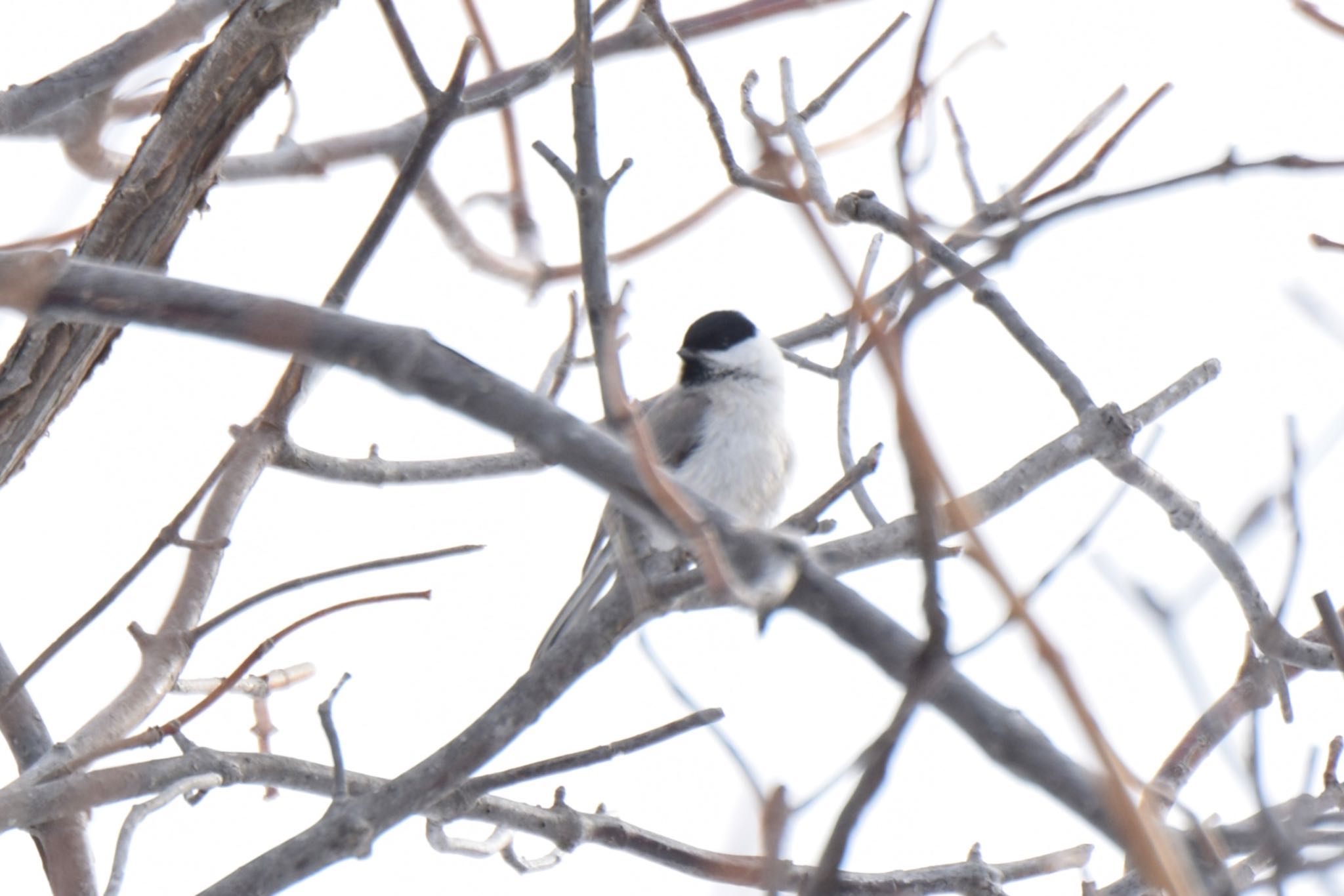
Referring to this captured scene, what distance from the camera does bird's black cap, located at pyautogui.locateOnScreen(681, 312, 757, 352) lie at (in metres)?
6.59

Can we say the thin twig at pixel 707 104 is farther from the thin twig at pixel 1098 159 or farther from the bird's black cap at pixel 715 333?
the bird's black cap at pixel 715 333

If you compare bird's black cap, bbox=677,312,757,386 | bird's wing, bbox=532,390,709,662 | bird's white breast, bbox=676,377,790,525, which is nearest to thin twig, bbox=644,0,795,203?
bird's wing, bbox=532,390,709,662

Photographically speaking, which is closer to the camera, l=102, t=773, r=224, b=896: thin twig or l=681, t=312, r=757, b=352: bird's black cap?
l=102, t=773, r=224, b=896: thin twig

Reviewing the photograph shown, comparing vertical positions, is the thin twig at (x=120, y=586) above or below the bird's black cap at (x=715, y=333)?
below

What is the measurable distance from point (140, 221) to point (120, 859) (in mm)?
1275

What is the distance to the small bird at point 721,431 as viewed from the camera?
221 inches

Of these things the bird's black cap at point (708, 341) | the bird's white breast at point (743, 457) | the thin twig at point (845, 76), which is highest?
the bird's black cap at point (708, 341)

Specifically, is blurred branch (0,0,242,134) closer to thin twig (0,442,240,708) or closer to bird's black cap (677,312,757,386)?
thin twig (0,442,240,708)

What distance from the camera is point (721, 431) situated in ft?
19.5

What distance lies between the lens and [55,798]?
2.47 meters

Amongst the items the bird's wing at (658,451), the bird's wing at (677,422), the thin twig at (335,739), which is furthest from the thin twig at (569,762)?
the bird's wing at (677,422)

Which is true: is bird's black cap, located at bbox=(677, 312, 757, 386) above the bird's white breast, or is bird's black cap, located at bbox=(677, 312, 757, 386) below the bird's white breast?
above

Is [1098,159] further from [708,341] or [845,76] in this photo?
[708,341]

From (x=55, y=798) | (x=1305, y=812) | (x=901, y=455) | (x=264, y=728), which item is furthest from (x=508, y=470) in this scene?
(x=901, y=455)
